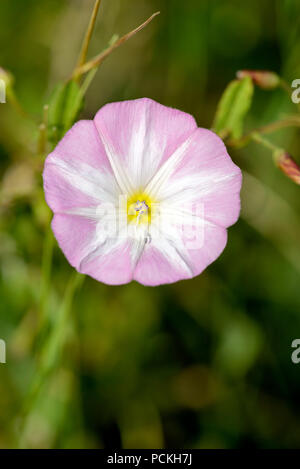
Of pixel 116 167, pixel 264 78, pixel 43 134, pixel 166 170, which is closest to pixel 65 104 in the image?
pixel 43 134

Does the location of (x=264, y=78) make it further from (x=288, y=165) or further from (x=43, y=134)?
(x=43, y=134)

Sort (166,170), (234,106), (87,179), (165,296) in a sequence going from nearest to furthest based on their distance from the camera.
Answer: (87,179)
(166,170)
(234,106)
(165,296)

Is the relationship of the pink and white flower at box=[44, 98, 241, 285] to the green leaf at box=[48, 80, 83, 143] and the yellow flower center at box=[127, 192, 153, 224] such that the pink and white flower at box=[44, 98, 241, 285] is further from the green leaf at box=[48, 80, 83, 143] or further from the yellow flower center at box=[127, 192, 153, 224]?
the green leaf at box=[48, 80, 83, 143]

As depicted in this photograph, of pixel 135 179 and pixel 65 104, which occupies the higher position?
pixel 65 104

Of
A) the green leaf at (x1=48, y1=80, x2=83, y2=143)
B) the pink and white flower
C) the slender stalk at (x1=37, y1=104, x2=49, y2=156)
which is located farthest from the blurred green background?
the pink and white flower

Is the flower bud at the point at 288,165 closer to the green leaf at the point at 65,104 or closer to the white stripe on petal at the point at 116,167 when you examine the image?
the white stripe on petal at the point at 116,167
